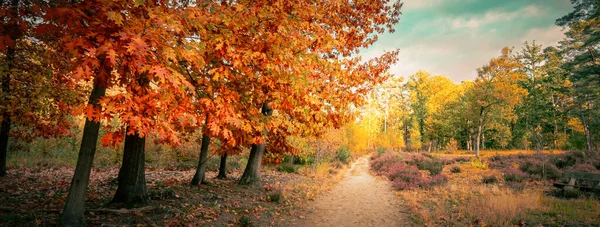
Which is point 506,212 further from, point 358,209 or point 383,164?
point 383,164

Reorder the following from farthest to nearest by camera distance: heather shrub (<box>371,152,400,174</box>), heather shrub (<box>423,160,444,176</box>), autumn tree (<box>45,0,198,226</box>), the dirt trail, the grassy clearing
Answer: heather shrub (<box>371,152,400,174</box>) < heather shrub (<box>423,160,444,176</box>) < the dirt trail < the grassy clearing < autumn tree (<box>45,0,198,226</box>)

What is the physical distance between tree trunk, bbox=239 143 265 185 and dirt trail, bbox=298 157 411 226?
2.93 metres

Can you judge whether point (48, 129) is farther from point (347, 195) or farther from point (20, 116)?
point (347, 195)

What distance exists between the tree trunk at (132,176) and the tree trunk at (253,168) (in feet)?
16.5

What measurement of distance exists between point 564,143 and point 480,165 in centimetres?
2207

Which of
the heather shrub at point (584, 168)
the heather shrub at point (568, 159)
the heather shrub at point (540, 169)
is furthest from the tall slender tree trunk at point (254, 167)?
the heather shrub at point (568, 159)

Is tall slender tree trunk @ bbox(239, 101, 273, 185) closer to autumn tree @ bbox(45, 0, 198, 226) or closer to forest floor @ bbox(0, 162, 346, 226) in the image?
forest floor @ bbox(0, 162, 346, 226)

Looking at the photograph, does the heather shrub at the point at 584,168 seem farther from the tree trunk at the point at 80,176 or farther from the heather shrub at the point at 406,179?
the tree trunk at the point at 80,176

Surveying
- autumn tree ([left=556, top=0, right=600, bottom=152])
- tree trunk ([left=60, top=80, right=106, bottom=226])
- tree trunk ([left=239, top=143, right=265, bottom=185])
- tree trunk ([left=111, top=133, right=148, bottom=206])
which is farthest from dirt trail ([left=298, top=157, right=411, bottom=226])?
autumn tree ([left=556, top=0, right=600, bottom=152])

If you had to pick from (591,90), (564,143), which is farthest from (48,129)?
(564,143)

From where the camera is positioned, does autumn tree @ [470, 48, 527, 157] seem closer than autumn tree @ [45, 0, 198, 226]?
No

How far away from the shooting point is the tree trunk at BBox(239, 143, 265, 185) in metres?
11.8

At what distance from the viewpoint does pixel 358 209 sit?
9695 millimetres

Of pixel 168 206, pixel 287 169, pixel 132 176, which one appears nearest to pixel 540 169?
pixel 287 169
